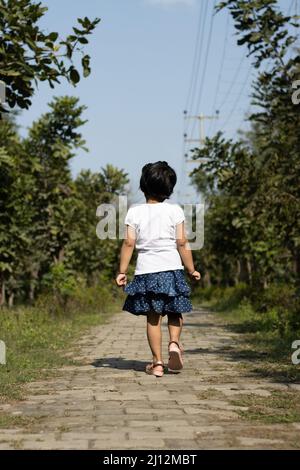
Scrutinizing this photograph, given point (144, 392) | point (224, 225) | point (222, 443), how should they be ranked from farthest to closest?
point (224, 225) → point (144, 392) → point (222, 443)

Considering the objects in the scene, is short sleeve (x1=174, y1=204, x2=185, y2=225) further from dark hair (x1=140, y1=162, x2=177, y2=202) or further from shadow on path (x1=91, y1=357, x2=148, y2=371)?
shadow on path (x1=91, y1=357, x2=148, y2=371)

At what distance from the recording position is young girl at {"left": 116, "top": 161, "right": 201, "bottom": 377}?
7543mm

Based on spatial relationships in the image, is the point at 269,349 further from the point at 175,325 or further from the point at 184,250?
the point at 184,250

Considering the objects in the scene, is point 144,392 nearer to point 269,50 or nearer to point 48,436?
point 48,436

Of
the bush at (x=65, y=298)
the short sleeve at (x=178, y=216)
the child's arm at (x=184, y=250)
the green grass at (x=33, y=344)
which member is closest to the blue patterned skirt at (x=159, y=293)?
the child's arm at (x=184, y=250)

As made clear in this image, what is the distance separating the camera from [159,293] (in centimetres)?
749

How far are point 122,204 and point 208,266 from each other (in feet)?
78.1

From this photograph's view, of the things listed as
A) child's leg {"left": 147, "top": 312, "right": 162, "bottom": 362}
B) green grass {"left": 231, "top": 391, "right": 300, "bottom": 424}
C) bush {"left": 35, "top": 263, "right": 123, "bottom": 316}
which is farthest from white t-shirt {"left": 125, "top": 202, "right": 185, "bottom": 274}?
bush {"left": 35, "top": 263, "right": 123, "bottom": 316}

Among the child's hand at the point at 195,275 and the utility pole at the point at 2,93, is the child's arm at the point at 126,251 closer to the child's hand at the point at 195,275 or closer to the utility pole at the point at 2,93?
the child's hand at the point at 195,275

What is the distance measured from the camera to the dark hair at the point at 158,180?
760 cm

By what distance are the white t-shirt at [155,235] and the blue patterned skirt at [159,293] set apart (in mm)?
77

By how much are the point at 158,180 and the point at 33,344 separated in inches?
160

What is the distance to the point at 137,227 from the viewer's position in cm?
765

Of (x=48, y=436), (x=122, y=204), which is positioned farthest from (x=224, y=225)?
(x=48, y=436)
